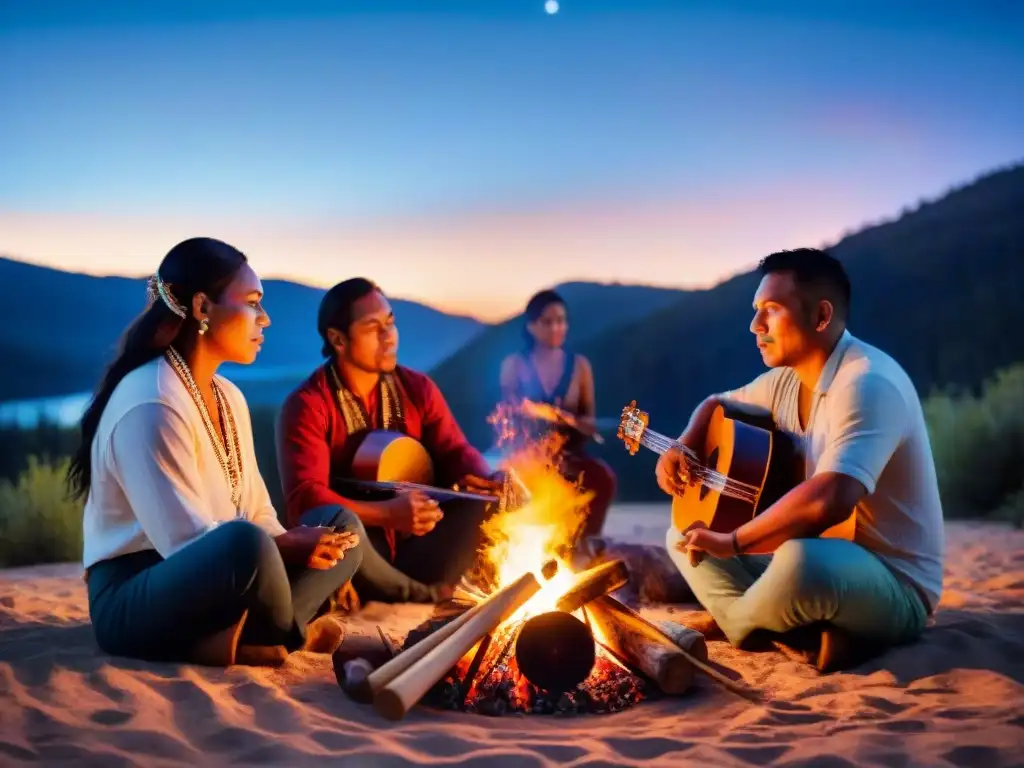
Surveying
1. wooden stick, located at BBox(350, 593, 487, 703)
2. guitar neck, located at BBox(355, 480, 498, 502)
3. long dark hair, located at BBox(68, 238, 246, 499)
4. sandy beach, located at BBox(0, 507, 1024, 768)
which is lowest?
sandy beach, located at BBox(0, 507, 1024, 768)

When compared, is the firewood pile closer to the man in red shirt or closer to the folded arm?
the folded arm

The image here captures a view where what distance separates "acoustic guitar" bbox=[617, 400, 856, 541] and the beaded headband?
2412 mm

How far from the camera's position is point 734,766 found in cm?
300

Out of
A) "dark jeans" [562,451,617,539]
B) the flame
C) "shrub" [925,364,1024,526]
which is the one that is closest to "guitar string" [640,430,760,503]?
the flame

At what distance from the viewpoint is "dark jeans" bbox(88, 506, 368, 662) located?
3645 millimetres

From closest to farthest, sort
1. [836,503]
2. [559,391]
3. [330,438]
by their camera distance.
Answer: [836,503], [330,438], [559,391]

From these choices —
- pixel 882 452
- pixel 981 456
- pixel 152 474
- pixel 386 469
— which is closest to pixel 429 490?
pixel 386 469

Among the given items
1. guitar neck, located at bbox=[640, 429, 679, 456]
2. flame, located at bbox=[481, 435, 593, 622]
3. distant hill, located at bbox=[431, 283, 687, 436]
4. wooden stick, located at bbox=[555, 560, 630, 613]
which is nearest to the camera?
wooden stick, located at bbox=[555, 560, 630, 613]

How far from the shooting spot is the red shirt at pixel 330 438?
5184 millimetres

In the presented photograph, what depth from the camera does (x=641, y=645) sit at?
3.86 m

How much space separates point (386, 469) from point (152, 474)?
1.93m

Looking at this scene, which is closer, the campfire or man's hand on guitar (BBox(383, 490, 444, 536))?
the campfire

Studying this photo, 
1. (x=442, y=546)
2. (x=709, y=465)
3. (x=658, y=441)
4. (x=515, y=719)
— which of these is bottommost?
(x=515, y=719)

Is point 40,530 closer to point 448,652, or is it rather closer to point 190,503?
point 190,503
